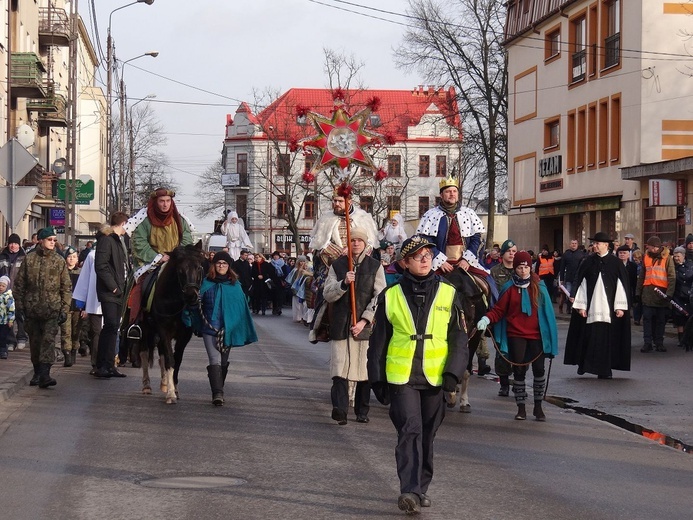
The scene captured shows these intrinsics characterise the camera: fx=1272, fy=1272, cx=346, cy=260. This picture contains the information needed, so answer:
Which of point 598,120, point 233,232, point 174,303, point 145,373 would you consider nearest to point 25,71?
point 598,120

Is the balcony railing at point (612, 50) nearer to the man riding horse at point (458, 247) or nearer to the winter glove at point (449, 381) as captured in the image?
the man riding horse at point (458, 247)

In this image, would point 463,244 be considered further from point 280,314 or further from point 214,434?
point 280,314

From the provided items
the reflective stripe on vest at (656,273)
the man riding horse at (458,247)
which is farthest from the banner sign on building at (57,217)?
the man riding horse at (458,247)

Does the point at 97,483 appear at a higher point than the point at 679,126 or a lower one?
lower

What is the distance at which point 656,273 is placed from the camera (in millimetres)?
21828

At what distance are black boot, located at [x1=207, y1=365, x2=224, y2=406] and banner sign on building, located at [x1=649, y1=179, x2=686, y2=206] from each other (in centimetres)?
2254

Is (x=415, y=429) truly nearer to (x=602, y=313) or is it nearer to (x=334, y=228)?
(x=334, y=228)

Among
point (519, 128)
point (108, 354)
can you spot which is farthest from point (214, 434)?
point (519, 128)


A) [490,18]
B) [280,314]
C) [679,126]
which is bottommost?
[280,314]

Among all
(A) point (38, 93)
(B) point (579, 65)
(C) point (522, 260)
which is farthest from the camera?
(A) point (38, 93)

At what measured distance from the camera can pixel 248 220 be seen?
107 meters

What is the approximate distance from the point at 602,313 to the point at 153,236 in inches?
245

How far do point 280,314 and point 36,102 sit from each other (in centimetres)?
1686

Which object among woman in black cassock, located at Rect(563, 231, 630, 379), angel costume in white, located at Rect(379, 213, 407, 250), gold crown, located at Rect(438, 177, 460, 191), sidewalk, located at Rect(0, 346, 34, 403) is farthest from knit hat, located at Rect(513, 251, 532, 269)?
angel costume in white, located at Rect(379, 213, 407, 250)
